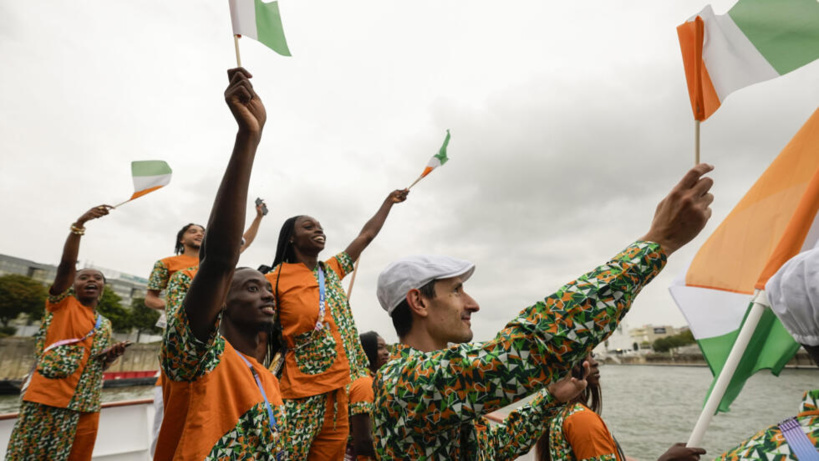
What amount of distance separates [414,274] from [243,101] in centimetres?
97

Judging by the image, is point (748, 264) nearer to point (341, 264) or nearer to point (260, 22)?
point (341, 264)

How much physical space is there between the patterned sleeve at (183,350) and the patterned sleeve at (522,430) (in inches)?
57.8

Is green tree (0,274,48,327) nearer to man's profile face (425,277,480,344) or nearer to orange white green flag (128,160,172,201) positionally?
orange white green flag (128,160,172,201)

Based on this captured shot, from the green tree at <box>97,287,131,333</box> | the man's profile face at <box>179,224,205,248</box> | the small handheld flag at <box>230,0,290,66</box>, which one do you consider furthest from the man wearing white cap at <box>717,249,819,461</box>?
the green tree at <box>97,287,131,333</box>

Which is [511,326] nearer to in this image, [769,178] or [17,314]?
[769,178]

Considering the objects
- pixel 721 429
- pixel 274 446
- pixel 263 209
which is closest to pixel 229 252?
pixel 274 446

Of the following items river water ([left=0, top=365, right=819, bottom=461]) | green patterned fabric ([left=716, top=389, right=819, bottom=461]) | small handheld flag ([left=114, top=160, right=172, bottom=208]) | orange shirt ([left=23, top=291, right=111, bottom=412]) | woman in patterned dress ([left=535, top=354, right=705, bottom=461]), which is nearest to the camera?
green patterned fabric ([left=716, top=389, right=819, bottom=461])

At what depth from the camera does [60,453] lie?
3992 mm

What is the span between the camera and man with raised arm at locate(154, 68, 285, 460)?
1646 millimetres

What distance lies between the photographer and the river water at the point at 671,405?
3919 centimetres

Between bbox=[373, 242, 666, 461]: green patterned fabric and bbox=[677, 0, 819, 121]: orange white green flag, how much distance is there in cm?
155

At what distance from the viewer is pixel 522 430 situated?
238 cm

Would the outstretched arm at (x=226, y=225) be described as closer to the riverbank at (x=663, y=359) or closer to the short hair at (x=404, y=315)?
the short hair at (x=404, y=315)

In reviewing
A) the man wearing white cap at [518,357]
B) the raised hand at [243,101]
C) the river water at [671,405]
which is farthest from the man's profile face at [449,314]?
the river water at [671,405]
